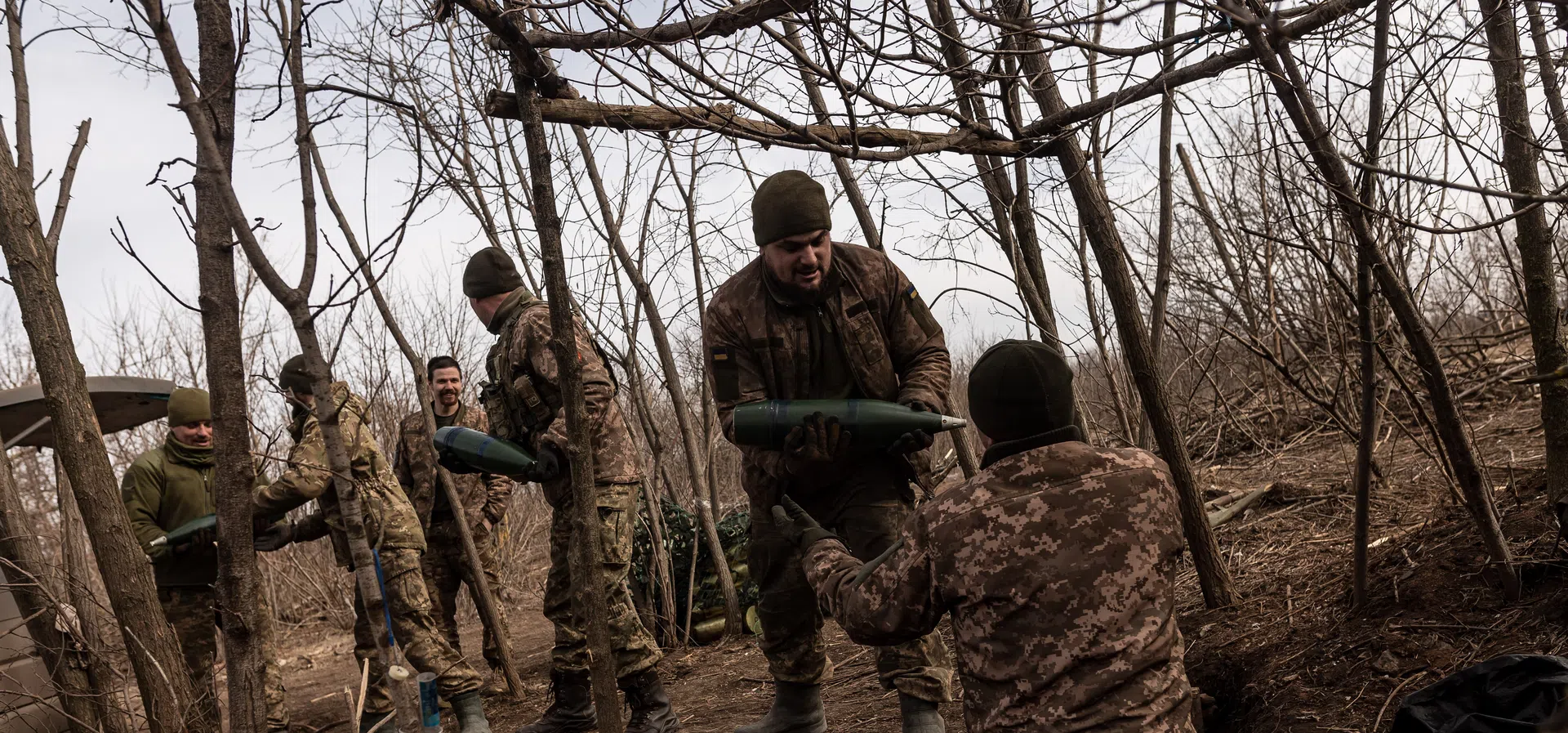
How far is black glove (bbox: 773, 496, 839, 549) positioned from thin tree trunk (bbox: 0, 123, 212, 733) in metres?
2.05

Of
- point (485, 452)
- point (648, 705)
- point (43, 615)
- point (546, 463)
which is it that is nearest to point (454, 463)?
point (485, 452)

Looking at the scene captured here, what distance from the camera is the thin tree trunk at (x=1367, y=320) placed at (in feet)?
8.88

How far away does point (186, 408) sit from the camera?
539 centimetres

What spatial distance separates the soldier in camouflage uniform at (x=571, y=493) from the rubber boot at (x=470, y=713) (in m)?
0.54

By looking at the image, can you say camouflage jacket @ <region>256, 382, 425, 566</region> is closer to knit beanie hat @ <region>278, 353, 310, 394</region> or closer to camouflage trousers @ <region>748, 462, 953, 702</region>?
knit beanie hat @ <region>278, 353, 310, 394</region>

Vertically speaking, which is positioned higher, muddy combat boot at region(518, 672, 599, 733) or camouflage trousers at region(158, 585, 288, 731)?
camouflage trousers at region(158, 585, 288, 731)

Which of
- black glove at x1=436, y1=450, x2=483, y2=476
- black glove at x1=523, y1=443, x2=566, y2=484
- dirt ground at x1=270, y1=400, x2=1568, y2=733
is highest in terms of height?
black glove at x1=436, y1=450, x2=483, y2=476

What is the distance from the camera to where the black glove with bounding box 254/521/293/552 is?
5.34 meters

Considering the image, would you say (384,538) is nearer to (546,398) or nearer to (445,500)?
(445,500)

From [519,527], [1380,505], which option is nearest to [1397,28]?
[1380,505]

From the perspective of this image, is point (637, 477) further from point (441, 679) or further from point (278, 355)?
point (278, 355)

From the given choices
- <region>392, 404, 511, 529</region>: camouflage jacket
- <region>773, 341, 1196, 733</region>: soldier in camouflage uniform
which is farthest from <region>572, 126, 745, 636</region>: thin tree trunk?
<region>773, 341, 1196, 733</region>: soldier in camouflage uniform

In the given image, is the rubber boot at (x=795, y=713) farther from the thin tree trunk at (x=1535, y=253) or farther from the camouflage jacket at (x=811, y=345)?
the thin tree trunk at (x=1535, y=253)

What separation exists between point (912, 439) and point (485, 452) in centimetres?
188
